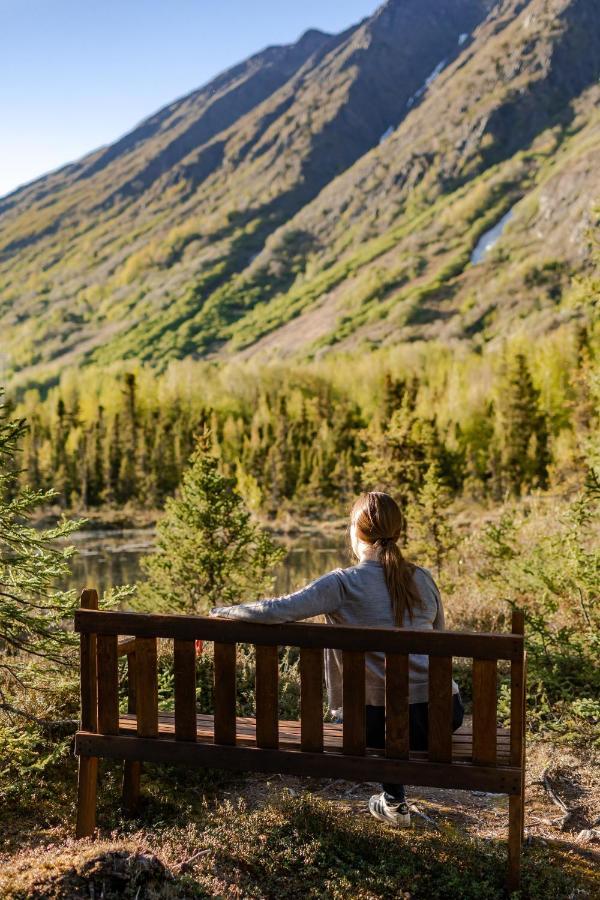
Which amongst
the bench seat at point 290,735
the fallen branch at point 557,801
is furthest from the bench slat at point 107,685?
the fallen branch at point 557,801

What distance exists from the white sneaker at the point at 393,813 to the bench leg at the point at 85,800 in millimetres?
1784

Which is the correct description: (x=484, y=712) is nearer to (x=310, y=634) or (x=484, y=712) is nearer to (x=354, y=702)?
(x=354, y=702)

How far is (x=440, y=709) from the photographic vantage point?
181 inches

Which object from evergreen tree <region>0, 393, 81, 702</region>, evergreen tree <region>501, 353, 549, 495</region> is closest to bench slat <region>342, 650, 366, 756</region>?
evergreen tree <region>0, 393, 81, 702</region>

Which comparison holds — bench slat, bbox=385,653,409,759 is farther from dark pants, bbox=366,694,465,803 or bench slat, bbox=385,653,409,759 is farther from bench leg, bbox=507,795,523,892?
bench leg, bbox=507,795,523,892

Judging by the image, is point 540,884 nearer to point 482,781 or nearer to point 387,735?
point 482,781

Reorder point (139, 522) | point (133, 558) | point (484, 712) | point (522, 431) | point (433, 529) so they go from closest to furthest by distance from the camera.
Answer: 1. point (484, 712)
2. point (433, 529)
3. point (133, 558)
4. point (522, 431)
5. point (139, 522)

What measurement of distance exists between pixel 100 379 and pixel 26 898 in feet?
398

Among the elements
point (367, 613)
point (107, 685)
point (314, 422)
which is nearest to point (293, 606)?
point (367, 613)

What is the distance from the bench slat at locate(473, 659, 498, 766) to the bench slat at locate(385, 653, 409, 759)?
14.7 inches

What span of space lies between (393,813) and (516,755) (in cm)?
117

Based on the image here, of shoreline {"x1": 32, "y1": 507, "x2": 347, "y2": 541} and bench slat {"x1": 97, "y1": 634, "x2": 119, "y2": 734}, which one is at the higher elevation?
bench slat {"x1": 97, "y1": 634, "x2": 119, "y2": 734}

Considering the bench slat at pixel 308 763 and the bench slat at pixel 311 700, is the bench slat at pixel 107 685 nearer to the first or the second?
the bench slat at pixel 308 763

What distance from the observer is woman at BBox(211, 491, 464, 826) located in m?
4.91
